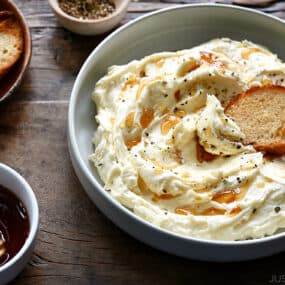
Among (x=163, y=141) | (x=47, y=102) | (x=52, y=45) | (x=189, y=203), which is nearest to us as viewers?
(x=189, y=203)

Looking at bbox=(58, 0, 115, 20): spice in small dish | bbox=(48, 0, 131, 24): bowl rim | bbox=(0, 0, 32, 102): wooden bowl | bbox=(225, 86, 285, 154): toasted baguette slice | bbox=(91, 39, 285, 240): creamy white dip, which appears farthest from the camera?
bbox=(58, 0, 115, 20): spice in small dish

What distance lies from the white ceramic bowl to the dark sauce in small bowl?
0.08ft

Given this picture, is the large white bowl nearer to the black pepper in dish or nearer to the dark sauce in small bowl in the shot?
the black pepper in dish

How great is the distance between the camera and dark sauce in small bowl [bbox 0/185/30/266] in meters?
2.61

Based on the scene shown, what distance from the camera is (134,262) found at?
2795 millimetres

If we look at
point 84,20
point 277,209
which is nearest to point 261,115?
point 277,209

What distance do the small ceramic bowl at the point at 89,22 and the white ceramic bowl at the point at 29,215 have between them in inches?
41.6

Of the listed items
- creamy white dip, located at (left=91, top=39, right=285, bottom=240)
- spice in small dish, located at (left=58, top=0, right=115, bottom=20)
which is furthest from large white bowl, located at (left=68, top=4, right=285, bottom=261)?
spice in small dish, located at (left=58, top=0, right=115, bottom=20)

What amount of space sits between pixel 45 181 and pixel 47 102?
0.47 m

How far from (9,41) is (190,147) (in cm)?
114

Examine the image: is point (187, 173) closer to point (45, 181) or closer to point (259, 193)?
point (259, 193)

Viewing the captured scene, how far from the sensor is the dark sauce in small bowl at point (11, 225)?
261 cm

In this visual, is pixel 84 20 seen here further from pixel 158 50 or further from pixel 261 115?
pixel 261 115

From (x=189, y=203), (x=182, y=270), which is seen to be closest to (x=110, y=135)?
(x=189, y=203)
